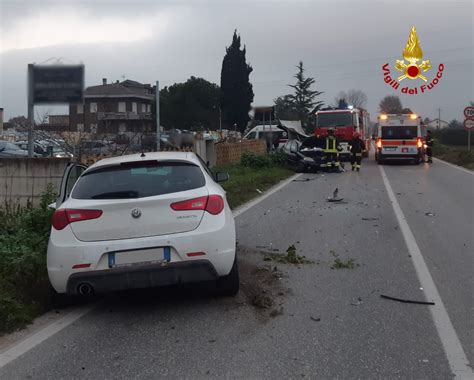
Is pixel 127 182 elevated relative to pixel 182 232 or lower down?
elevated

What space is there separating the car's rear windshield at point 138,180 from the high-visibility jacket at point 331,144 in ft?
62.5

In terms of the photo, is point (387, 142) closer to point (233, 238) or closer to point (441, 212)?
point (441, 212)

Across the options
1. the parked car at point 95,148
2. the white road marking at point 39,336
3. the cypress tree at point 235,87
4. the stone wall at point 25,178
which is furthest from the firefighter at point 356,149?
the cypress tree at point 235,87

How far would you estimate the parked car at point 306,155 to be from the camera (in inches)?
996

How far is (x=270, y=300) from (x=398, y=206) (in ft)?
28.3

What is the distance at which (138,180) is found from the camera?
18.8ft

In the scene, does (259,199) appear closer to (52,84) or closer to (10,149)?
(52,84)

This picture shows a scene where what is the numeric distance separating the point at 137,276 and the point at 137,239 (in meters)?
0.33

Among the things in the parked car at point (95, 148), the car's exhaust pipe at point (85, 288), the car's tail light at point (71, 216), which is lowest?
the car's exhaust pipe at point (85, 288)

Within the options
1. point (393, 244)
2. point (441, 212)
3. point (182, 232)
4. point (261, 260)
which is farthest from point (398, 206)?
point (182, 232)

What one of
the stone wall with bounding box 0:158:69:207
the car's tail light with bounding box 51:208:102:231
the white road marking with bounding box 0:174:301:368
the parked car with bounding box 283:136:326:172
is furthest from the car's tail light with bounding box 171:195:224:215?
the parked car with bounding box 283:136:326:172

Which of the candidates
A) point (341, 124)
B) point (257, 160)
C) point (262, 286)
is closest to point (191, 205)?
point (262, 286)

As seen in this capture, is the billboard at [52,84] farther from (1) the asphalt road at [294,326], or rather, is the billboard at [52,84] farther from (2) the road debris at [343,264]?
(2) the road debris at [343,264]

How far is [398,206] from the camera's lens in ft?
45.4
